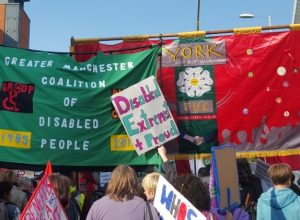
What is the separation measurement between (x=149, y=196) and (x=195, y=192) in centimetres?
103

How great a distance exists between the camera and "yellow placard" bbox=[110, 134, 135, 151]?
6.07 metres

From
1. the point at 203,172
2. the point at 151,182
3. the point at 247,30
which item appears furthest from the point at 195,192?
the point at 247,30

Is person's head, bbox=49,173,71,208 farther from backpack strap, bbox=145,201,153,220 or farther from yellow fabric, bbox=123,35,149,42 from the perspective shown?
yellow fabric, bbox=123,35,149,42

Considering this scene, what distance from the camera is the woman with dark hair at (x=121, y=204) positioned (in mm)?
3516

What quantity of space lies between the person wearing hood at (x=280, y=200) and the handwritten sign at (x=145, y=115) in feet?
5.72

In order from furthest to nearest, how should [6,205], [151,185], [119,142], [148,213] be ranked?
1. [119,142]
2. [6,205]
3. [151,185]
4. [148,213]

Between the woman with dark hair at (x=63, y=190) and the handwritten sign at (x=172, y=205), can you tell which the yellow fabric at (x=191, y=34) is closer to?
the woman with dark hair at (x=63, y=190)

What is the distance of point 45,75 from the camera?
607cm

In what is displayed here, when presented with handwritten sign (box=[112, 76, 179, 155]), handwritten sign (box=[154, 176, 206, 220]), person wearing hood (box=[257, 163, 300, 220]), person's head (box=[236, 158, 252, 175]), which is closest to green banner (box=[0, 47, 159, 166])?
handwritten sign (box=[112, 76, 179, 155])

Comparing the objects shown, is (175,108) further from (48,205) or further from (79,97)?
(48,205)

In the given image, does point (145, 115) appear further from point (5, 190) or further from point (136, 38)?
point (5, 190)

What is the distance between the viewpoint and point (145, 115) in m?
5.92

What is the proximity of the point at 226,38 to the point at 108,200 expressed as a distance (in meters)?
3.75

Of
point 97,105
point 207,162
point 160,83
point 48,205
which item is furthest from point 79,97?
point 48,205
